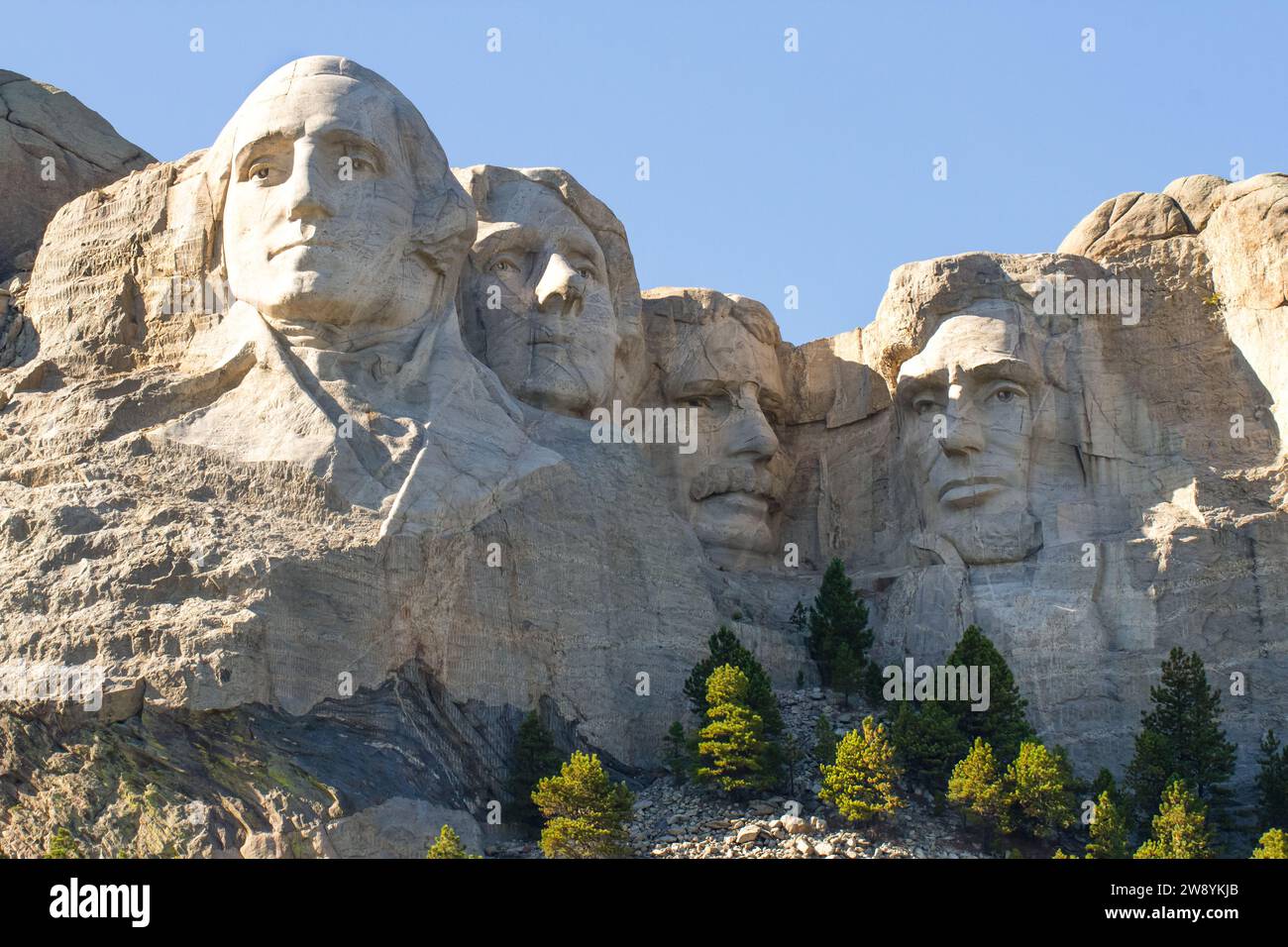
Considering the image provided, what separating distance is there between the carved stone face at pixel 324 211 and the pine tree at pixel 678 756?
499 cm

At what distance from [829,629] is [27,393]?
27.6 ft

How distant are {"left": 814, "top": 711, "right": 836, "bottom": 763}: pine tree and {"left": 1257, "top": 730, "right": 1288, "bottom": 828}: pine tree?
4083mm

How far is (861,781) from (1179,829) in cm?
288

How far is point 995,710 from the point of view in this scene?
30.8 meters

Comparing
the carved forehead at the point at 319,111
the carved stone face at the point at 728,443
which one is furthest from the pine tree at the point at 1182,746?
the carved forehead at the point at 319,111

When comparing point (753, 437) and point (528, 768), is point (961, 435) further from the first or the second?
point (528, 768)

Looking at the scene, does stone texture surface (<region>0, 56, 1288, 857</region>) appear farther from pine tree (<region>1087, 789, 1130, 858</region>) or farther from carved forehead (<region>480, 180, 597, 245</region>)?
pine tree (<region>1087, 789, 1130, 858</region>)

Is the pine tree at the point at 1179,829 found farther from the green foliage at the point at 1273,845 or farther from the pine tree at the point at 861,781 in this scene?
the pine tree at the point at 861,781

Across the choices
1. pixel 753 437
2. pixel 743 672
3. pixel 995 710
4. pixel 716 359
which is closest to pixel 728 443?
pixel 753 437

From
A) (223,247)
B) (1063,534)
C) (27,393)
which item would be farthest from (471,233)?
(1063,534)

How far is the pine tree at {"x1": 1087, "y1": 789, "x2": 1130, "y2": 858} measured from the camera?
28.6 m

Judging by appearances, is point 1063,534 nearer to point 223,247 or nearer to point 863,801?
point 863,801

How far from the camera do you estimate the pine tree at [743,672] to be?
30.0m

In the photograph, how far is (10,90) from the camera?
37500mm
